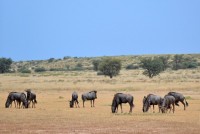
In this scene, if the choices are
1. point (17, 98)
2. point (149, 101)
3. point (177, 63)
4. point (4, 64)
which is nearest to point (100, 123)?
point (149, 101)

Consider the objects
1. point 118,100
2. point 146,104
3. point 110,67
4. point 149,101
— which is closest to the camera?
point 118,100

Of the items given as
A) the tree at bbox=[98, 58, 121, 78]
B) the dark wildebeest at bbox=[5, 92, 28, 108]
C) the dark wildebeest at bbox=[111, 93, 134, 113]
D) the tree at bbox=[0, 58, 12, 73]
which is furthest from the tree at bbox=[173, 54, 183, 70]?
the dark wildebeest at bbox=[111, 93, 134, 113]

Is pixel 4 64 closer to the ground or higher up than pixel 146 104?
higher up

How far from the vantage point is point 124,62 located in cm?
17075

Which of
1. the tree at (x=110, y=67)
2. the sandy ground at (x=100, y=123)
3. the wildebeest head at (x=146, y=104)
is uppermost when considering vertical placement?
→ the tree at (x=110, y=67)

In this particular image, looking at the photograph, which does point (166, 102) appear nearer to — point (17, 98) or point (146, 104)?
point (146, 104)

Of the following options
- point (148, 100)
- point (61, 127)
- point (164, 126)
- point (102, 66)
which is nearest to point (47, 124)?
point (61, 127)

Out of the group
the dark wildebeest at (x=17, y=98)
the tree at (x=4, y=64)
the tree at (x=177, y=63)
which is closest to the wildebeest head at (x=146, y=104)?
the dark wildebeest at (x=17, y=98)

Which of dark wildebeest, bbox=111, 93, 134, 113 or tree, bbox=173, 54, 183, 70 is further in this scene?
tree, bbox=173, 54, 183, 70

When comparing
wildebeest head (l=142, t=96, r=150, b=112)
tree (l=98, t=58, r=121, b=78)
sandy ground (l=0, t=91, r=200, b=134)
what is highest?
tree (l=98, t=58, r=121, b=78)

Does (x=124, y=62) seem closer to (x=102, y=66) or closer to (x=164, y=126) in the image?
(x=102, y=66)

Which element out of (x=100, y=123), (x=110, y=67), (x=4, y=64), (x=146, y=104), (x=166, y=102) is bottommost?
(x=100, y=123)

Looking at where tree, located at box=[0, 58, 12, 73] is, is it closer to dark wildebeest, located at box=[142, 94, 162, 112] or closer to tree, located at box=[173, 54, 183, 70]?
tree, located at box=[173, 54, 183, 70]

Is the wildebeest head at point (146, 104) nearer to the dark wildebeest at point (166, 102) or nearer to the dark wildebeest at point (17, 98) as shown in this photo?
the dark wildebeest at point (166, 102)
